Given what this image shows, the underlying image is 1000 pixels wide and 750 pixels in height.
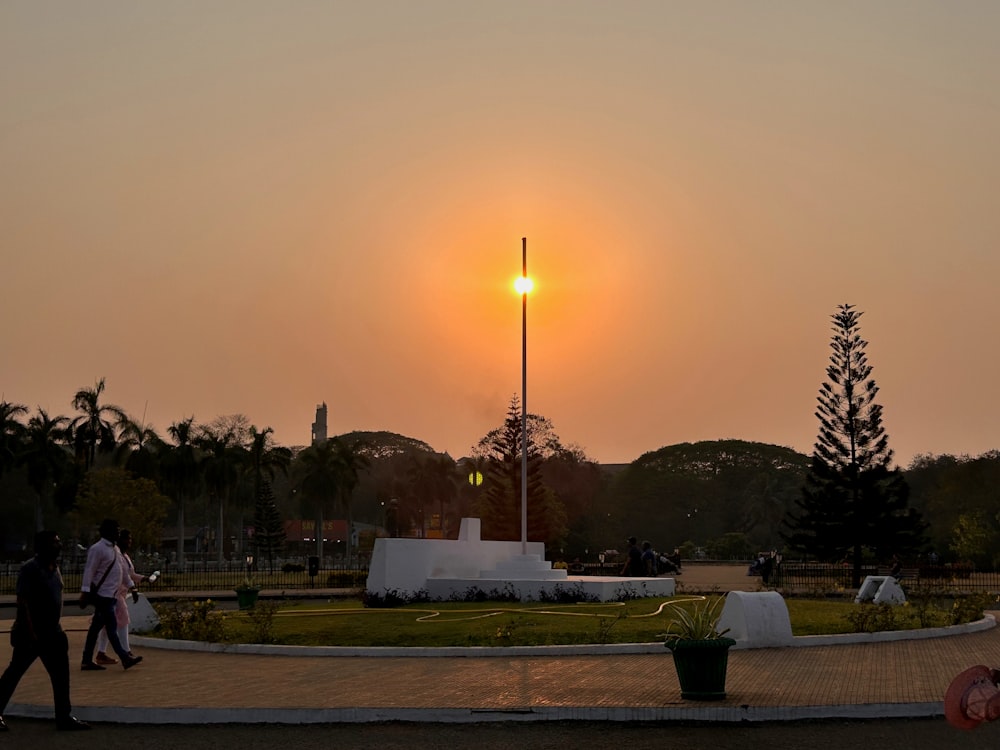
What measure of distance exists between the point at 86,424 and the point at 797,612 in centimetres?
5169

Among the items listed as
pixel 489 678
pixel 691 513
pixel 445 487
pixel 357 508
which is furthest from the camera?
pixel 357 508

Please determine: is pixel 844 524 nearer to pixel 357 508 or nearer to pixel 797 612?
pixel 797 612

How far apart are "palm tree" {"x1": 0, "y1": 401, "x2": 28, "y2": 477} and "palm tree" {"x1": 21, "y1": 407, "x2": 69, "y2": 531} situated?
0.61 m

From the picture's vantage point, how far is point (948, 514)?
8631 cm

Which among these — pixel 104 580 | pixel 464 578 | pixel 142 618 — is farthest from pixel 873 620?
pixel 142 618

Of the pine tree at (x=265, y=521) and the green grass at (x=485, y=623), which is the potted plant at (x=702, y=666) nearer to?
the green grass at (x=485, y=623)

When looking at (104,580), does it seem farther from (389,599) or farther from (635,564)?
(635,564)

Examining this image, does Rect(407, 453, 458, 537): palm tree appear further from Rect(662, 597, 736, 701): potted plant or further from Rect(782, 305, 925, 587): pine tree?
Rect(662, 597, 736, 701): potted plant

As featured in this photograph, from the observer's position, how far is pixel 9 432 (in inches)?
2692

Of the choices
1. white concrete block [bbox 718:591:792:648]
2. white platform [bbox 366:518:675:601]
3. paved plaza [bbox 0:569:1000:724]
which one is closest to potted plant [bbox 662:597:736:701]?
paved plaza [bbox 0:569:1000:724]

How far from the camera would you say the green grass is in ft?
56.5

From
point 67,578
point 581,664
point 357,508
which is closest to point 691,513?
point 357,508

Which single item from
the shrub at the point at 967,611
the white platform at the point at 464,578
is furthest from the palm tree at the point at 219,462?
the shrub at the point at 967,611

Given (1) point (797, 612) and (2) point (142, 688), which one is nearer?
(2) point (142, 688)
